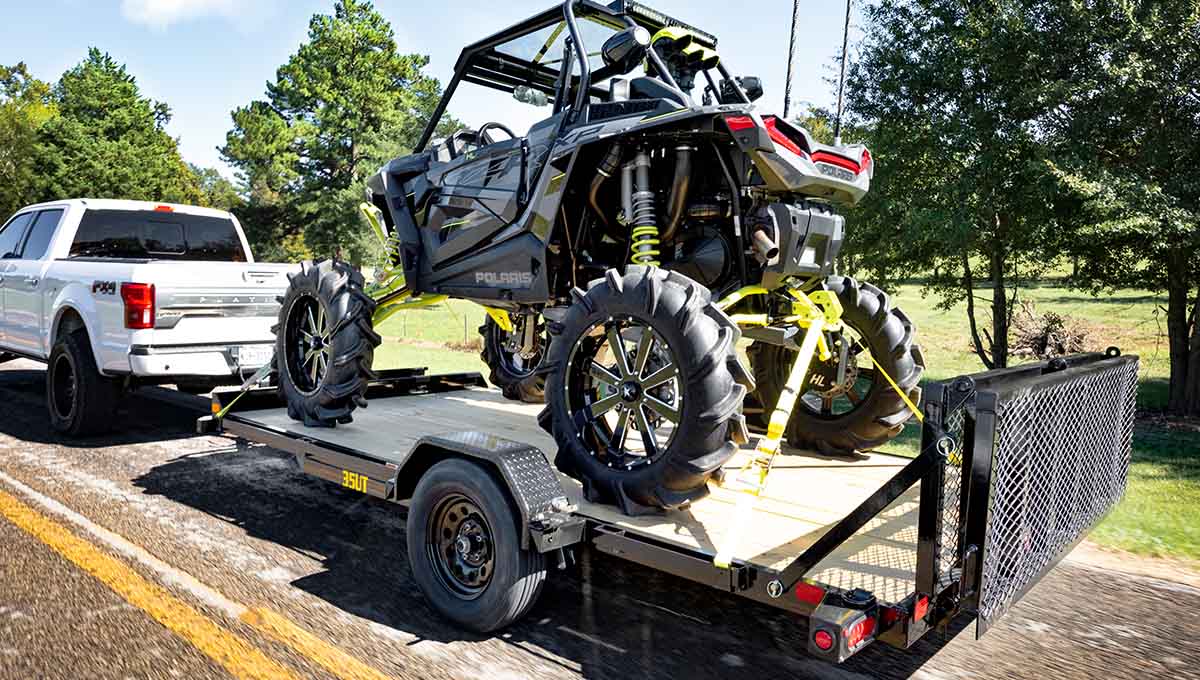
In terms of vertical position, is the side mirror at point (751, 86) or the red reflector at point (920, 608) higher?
the side mirror at point (751, 86)

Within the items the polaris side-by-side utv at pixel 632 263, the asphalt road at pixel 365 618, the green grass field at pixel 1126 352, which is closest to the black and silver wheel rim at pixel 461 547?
the asphalt road at pixel 365 618

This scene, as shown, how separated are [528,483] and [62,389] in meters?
6.44

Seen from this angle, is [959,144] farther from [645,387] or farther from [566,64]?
[645,387]

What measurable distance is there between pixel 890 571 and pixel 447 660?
1.92 meters

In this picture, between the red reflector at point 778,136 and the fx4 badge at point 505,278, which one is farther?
the fx4 badge at point 505,278

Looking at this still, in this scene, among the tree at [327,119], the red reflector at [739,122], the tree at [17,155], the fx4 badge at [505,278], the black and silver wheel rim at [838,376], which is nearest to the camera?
the red reflector at [739,122]

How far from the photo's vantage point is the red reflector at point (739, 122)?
169 inches

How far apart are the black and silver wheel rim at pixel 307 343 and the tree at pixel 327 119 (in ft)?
109

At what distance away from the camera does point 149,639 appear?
384 cm

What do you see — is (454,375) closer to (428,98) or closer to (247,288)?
(247,288)

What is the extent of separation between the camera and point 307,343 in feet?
21.8

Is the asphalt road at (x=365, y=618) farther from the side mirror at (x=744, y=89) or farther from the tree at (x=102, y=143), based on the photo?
the tree at (x=102, y=143)

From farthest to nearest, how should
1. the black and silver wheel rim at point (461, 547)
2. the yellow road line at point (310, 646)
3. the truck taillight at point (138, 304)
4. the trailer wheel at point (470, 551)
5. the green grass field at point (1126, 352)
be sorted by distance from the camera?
the truck taillight at point (138, 304) < the green grass field at point (1126, 352) < the black and silver wheel rim at point (461, 547) < the trailer wheel at point (470, 551) < the yellow road line at point (310, 646)

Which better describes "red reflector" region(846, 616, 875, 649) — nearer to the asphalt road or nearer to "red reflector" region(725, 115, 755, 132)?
the asphalt road
